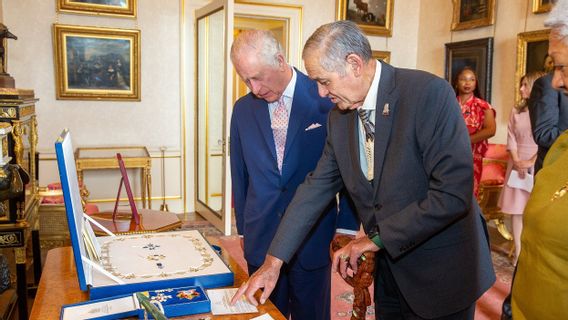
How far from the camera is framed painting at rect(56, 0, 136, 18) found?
5.84 metres

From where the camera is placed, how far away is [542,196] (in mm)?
1172

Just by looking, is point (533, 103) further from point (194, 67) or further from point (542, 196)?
point (194, 67)

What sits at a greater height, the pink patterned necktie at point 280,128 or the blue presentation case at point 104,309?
the pink patterned necktie at point 280,128

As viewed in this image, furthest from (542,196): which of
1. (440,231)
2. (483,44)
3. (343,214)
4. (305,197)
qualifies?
(483,44)

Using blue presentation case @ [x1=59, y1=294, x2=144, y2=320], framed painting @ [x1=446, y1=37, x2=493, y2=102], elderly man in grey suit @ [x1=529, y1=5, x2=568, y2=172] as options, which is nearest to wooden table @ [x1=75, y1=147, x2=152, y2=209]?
framed painting @ [x1=446, y1=37, x2=493, y2=102]

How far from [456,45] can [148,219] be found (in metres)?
4.81

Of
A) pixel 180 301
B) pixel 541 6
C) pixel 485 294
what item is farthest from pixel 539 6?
pixel 180 301

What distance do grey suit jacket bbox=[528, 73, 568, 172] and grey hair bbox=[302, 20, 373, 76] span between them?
6.96ft

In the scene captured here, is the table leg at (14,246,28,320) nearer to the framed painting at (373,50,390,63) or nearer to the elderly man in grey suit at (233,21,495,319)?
the elderly man in grey suit at (233,21,495,319)

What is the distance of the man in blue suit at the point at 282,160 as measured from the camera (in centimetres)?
213

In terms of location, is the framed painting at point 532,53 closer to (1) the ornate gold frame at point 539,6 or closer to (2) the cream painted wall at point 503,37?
(2) the cream painted wall at point 503,37

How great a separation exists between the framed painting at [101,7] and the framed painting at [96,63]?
19cm

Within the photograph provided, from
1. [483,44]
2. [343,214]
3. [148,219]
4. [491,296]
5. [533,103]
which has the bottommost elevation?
[491,296]

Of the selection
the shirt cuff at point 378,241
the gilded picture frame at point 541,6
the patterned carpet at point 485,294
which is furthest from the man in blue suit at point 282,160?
the gilded picture frame at point 541,6
